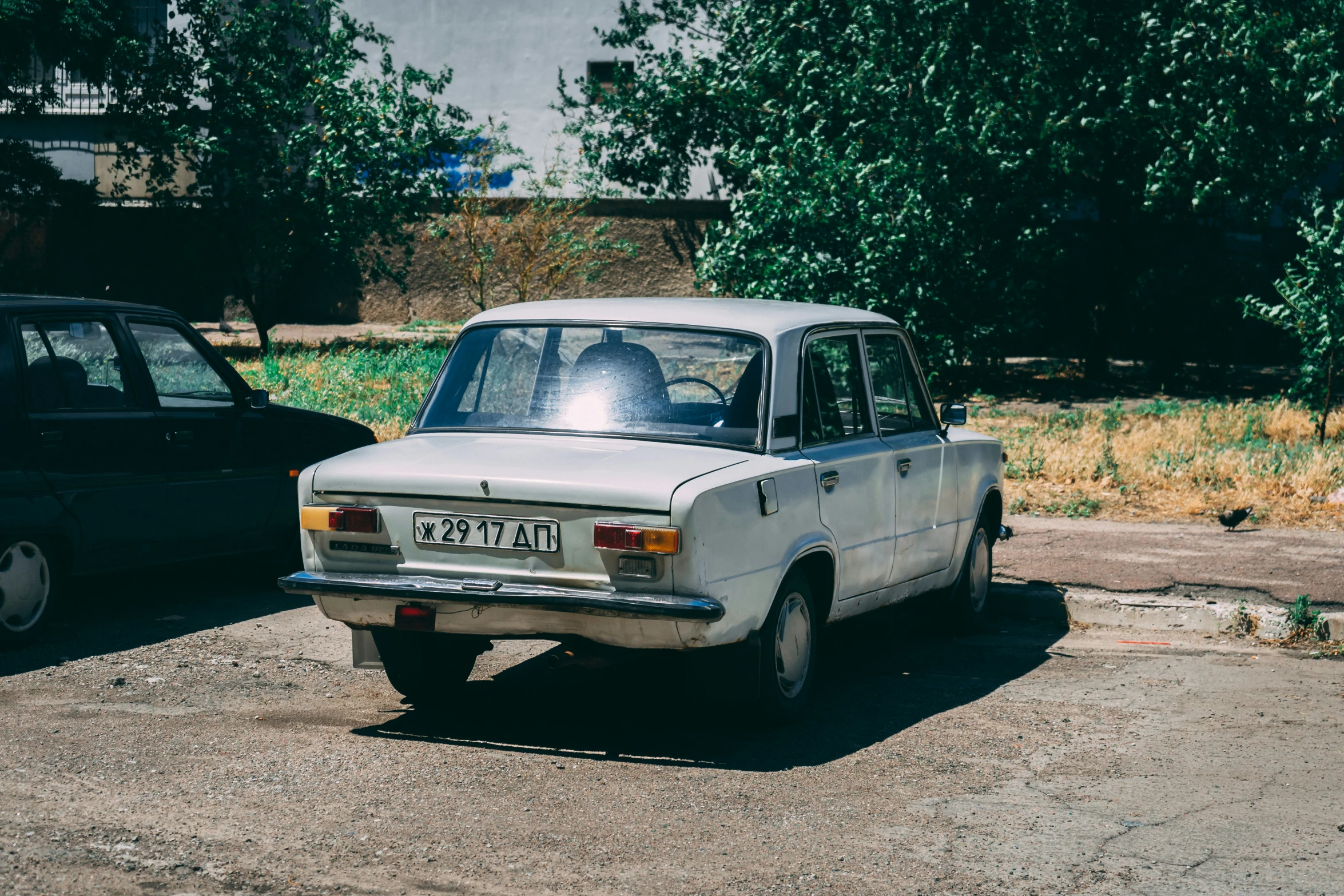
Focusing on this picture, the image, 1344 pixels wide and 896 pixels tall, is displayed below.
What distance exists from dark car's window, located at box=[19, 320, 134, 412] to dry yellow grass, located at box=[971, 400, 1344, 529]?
614 centimetres

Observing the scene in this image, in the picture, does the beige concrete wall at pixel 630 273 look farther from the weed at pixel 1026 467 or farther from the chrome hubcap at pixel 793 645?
the chrome hubcap at pixel 793 645

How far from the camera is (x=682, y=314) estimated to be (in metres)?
6.20

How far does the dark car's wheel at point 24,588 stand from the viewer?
689 centimetres

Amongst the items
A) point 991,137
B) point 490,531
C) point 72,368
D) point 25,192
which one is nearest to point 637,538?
point 490,531

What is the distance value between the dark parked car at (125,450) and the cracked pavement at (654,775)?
463 mm

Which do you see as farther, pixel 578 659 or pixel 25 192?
pixel 25 192

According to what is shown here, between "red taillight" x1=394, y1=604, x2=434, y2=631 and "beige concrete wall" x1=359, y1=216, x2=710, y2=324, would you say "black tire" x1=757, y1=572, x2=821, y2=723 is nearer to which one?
"red taillight" x1=394, y1=604, x2=434, y2=631

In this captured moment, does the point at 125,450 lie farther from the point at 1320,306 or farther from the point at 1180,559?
the point at 1320,306

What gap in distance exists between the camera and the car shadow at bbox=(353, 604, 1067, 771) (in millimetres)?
5602

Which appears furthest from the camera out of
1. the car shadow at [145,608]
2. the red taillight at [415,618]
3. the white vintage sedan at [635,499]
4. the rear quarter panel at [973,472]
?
the rear quarter panel at [973,472]

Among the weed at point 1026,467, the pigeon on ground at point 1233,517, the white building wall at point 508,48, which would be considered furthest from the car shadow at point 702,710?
the white building wall at point 508,48

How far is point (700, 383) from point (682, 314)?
31 centimetres

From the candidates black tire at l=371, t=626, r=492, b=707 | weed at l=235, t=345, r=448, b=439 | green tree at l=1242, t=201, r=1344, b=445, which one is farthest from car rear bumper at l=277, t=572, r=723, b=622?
green tree at l=1242, t=201, r=1344, b=445

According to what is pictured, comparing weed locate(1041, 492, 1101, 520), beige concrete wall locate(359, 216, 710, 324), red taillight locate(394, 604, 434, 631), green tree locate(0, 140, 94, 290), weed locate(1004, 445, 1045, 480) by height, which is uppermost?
green tree locate(0, 140, 94, 290)
